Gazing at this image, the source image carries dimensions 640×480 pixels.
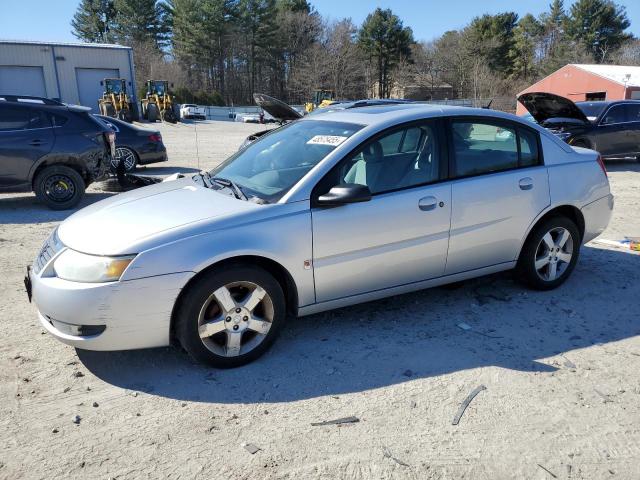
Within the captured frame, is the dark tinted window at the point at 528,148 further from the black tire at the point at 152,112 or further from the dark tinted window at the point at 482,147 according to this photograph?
the black tire at the point at 152,112

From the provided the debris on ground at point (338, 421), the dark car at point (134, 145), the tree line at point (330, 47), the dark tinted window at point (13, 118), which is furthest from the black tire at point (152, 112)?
the debris on ground at point (338, 421)

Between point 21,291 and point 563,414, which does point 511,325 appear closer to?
point 563,414

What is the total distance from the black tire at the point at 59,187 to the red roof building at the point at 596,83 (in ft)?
111

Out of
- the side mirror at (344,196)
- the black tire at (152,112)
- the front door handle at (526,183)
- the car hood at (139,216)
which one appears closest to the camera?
the car hood at (139,216)

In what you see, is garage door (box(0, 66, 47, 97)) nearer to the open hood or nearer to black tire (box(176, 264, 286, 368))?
the open hood

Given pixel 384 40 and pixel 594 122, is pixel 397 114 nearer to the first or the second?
pixel 594 122

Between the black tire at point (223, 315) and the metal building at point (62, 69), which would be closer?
the black tire at point (223, 315)

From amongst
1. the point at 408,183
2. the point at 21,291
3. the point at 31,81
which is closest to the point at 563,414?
the point at 408,183

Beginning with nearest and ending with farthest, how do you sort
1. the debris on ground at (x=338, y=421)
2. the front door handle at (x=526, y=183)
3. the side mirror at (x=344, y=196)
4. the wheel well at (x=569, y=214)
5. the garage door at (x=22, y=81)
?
the debris on ground at (x=338, y=421)
the side mirror at (x=344, y=196)
the front door handle at (x=526, y=183)
the wheel well at (x=569, y=214)
the garage door at (x=22, y=81)

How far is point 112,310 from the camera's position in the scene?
10.2 ft

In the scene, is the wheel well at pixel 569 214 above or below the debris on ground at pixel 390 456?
above

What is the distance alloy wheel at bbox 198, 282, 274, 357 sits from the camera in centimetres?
334

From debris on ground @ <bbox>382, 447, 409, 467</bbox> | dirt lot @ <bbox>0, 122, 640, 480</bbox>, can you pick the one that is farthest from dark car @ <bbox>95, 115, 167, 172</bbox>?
debris on ground @ <bbox>382, 447, 409, 467</bbox>

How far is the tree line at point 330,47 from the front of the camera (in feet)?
212
